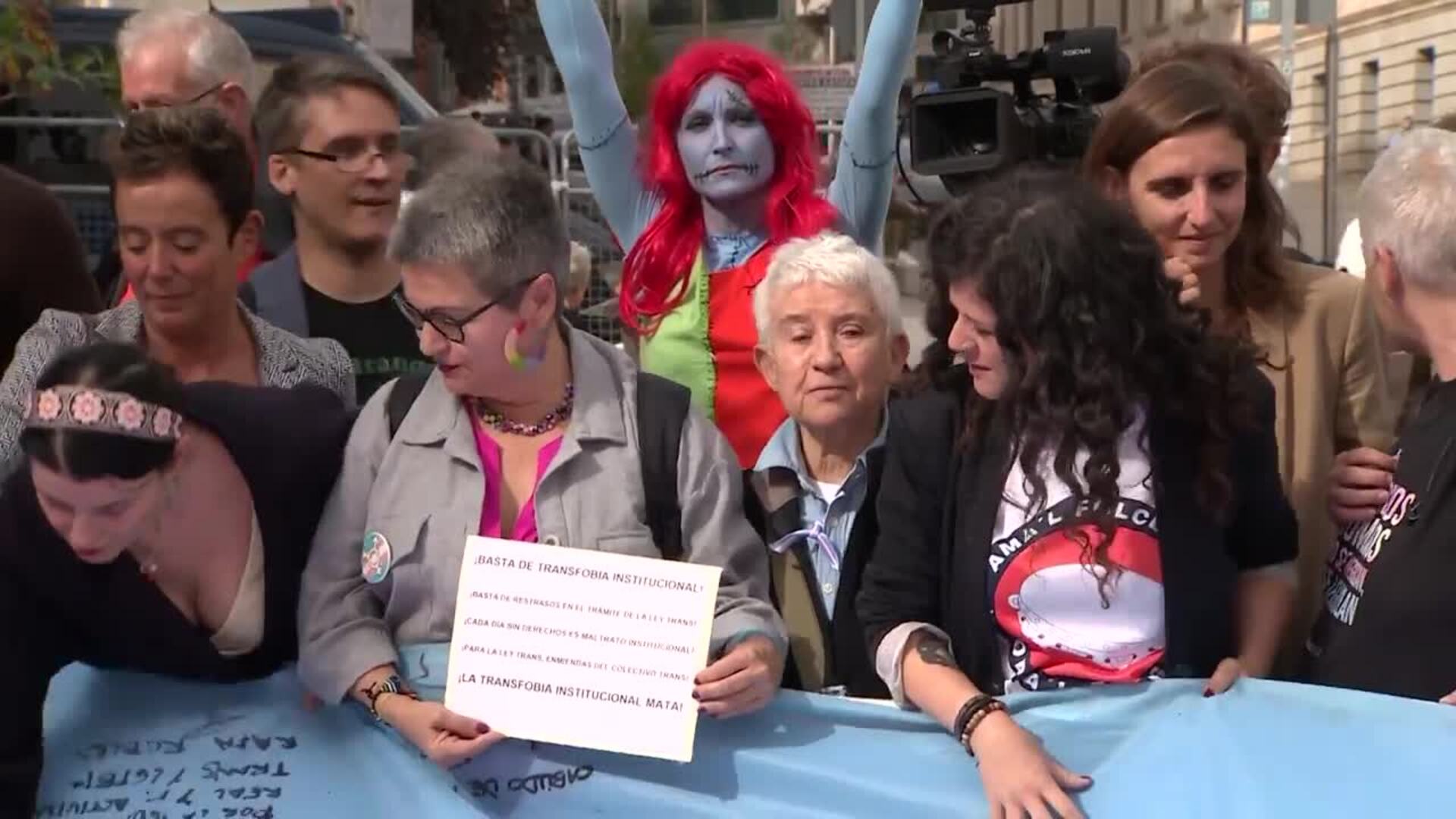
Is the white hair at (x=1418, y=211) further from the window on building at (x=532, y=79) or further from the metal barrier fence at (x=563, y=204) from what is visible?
the window on building at (x=532, y=79)

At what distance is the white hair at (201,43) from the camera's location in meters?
3.18

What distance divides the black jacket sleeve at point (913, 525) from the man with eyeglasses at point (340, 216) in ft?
3.73

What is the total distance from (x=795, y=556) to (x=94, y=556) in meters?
0.98

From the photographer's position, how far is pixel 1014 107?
3.76m

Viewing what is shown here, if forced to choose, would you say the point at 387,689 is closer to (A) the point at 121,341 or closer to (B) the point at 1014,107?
(A) the point at 121,341

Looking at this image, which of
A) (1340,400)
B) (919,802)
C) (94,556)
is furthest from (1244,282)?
(94,556)

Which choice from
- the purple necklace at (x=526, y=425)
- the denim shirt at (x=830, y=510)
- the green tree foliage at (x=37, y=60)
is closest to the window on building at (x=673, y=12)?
the green tree foliage at (x=37, y=60)

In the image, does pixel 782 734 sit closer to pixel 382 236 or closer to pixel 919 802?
pixel 919 802

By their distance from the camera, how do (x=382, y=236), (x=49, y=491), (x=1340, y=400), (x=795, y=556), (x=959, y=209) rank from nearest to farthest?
(x=49, y=491), (x=959, y=209), (x=795, y=556), (x=1340, y=400), (x=382, y=236)

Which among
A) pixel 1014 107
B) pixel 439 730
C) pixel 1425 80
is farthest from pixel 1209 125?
pixel 1425 80

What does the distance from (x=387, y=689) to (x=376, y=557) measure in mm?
178

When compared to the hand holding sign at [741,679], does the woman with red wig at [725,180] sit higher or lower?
higher

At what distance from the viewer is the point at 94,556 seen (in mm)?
2008

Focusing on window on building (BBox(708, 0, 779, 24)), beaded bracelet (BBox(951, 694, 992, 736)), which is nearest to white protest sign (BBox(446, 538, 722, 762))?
beaded bracelet (BBox(951, 694, 992, 736))
